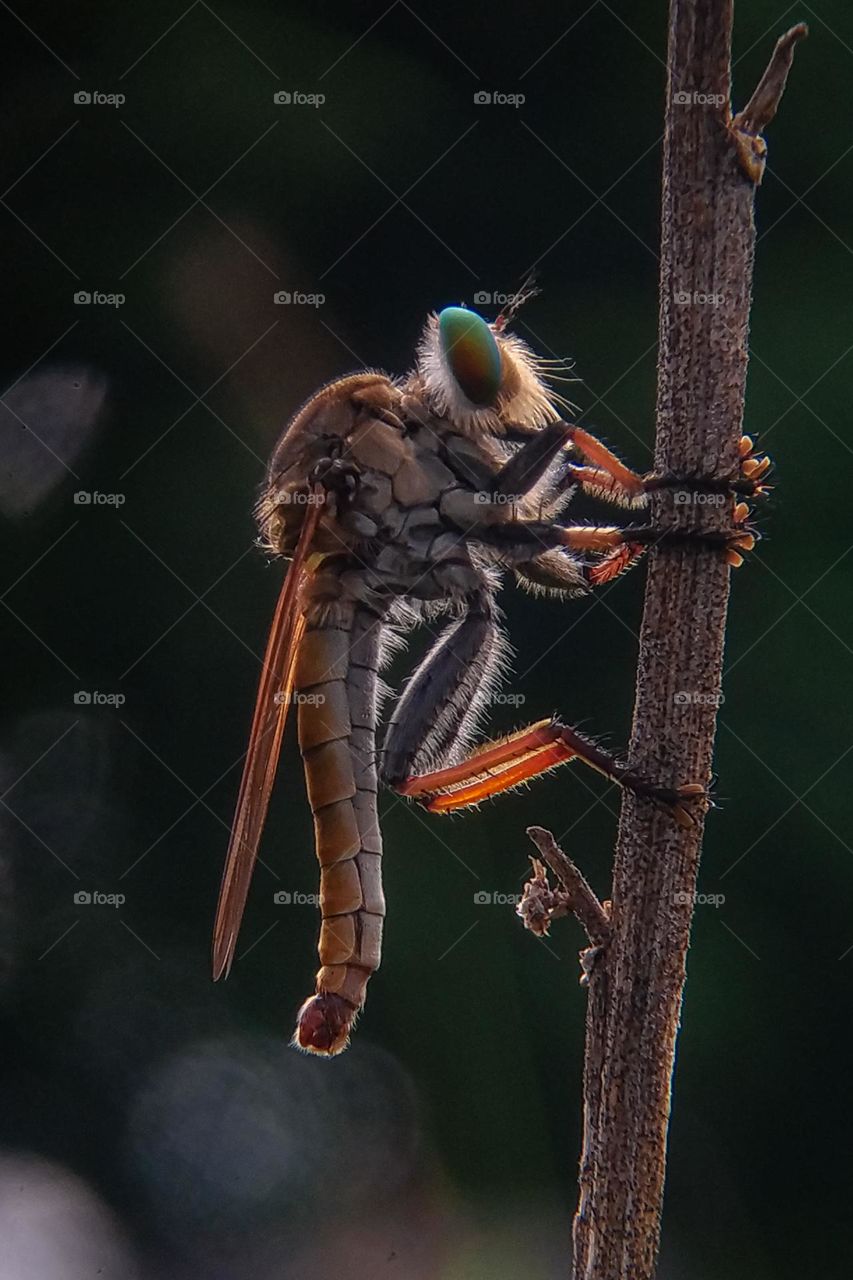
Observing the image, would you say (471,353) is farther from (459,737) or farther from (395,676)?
(395,676)

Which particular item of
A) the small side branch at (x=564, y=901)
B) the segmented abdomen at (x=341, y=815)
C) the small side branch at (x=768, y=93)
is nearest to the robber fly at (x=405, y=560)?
the segmented abdomen at (x=341, y=815)

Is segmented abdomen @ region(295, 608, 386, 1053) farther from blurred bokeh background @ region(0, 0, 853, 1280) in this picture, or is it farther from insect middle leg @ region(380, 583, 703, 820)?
blurred bokeh background @ region(0, 0, 853, 1280)

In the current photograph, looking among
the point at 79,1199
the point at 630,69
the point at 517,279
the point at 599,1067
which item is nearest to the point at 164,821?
the point at 79,1199

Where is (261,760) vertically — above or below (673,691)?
below

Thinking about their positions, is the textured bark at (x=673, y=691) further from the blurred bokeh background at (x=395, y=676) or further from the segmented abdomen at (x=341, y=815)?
the blurred bokeh background at (x=395, y=676)

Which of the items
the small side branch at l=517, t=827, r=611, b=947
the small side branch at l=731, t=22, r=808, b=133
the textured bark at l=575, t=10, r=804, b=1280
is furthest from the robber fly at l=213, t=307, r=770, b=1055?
the small side branch at l=731, t=22, r=808, b=133

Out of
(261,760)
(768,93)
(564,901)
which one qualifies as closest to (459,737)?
(261,760)

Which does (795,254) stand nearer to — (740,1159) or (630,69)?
(630,69)
